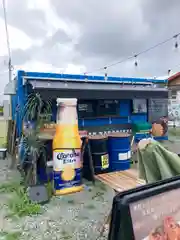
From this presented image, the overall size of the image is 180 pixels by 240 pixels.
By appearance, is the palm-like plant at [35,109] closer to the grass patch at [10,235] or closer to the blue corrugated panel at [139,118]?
the grass patch at [10,235]

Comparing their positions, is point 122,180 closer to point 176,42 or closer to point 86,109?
point 86,109

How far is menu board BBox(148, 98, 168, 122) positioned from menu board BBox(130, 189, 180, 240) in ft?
18.9

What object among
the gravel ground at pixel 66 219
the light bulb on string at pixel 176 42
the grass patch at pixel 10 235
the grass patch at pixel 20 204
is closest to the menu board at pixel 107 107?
the gravel ground at pixel 66 219

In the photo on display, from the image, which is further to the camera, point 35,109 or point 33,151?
point 35,109

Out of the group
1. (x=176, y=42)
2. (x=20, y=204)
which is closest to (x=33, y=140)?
(x=20, y=204)

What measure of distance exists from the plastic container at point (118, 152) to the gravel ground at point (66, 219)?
3.31ft

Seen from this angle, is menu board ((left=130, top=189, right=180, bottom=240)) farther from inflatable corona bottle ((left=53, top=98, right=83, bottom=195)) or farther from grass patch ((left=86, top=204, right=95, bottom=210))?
inflatable corona bottle ((left=53, top=98, right=83, bottom=195))

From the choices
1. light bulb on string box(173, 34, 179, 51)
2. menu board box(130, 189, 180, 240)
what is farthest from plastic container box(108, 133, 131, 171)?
light bulb on string box(173, 34, 179, 51)

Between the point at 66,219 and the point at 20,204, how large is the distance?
0.82 meters

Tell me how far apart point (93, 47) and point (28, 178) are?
1276 cm

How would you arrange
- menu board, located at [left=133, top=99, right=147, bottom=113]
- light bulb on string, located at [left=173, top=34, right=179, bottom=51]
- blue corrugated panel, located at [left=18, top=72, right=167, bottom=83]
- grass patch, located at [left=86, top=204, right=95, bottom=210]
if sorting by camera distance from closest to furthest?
grass patch, located at [left=86, top=204, right=95, bottom=210] < blue corrugated panel, located at [left=18, top=72, right=167, bottom=83] < menu board, located at [left=133, top=99, right=147, bottom=113] < light bulb on string, located at [left=173, top=34, right=179, bottom=51]

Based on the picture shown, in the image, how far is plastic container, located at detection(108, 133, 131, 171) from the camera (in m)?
4.89

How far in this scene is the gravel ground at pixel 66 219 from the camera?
2660 mm

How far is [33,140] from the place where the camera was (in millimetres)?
4082
